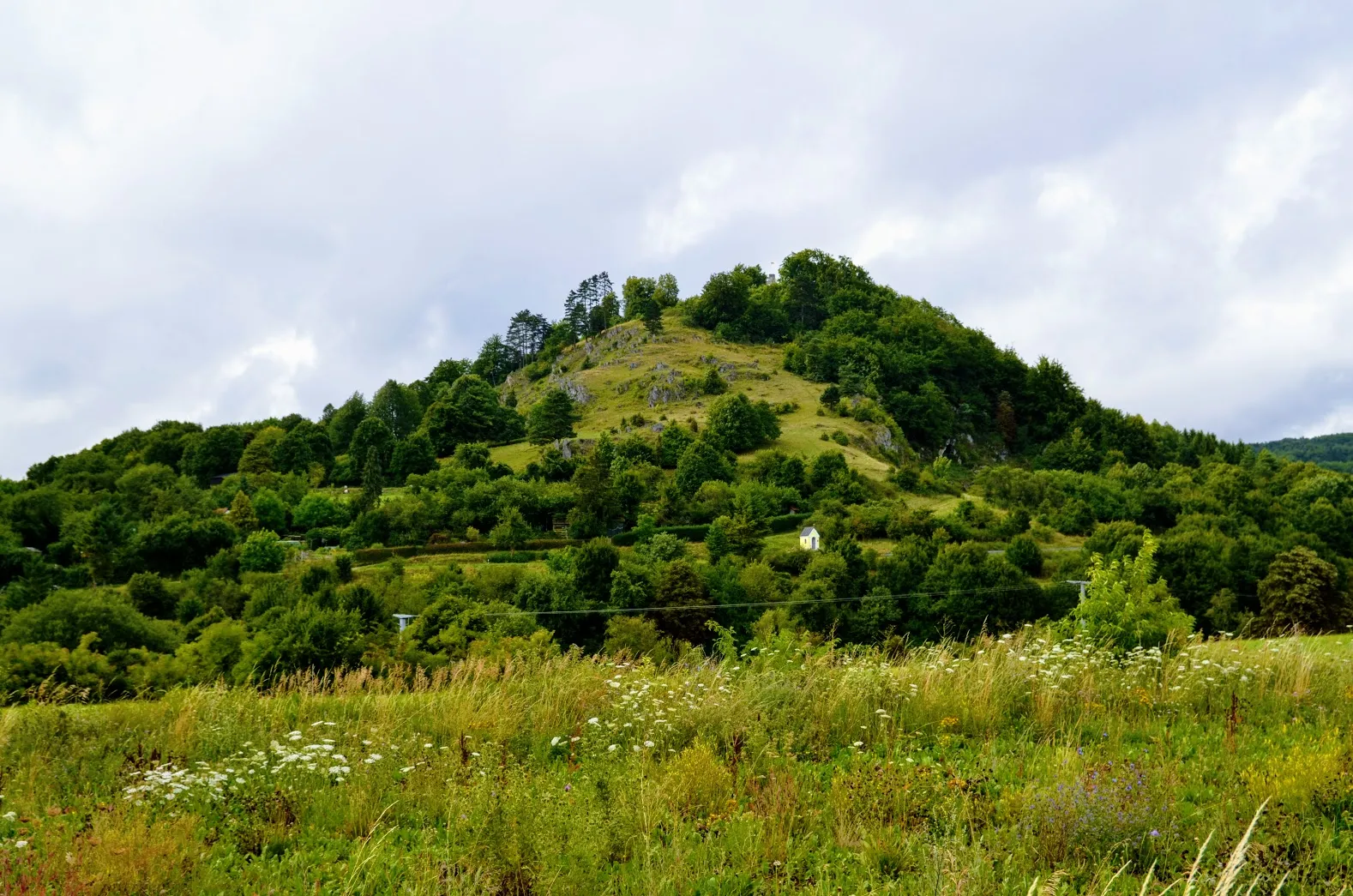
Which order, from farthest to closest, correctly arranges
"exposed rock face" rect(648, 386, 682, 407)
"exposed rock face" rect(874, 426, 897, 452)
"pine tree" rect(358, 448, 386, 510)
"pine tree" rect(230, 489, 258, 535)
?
"exposed rock face" rect(648, 386, 682, 407) → "exposed rock face" rect(874, 426, 897, 452) → "pine tree" rect(230, 489, 258, 535) → "pine tree" rect(358, 448, 386, 510)

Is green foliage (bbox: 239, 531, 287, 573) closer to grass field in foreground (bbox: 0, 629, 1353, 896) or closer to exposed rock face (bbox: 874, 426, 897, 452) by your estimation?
grass field in foreground (bbox: 0, 629, 1353, 896)

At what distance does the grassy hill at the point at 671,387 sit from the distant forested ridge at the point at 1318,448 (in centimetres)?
8380

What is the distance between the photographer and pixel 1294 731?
5.43 m

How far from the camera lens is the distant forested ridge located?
13075cm

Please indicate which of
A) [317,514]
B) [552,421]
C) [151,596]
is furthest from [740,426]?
[151,596]

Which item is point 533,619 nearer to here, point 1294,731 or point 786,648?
point 786,648

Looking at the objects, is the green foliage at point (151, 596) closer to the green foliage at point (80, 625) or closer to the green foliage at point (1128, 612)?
the green foliage at point (80, 625)

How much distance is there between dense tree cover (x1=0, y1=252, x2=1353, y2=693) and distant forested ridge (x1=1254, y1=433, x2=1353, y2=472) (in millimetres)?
51795

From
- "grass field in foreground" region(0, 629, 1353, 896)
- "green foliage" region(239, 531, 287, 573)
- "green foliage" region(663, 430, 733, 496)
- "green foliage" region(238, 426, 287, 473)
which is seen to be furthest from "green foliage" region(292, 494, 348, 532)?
"grass field in foreground" region(0, 629, 1353, 896)

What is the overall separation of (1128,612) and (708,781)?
27.0ft

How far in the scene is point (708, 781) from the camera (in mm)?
4445

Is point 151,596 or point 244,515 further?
point 244,515

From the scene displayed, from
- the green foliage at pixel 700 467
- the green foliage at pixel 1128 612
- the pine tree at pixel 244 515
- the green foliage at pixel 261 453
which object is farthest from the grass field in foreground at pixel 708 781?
the green foliage at pixel 261 453

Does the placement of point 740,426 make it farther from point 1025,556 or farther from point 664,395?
point 1025,556
